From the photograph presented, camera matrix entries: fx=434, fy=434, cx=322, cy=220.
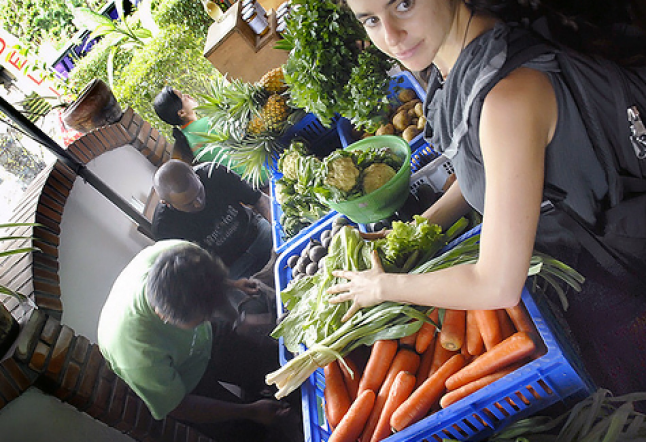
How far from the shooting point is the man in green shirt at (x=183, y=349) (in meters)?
2.18

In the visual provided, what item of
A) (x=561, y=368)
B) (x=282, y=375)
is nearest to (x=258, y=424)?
(x=282, y=375)

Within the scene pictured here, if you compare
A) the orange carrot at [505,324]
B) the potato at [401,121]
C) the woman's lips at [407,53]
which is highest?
the woman's lips at [407,53]

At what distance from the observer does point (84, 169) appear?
2.79m

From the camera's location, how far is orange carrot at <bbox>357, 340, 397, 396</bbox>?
150 cm

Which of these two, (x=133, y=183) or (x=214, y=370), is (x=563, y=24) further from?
(x=133, y=183)

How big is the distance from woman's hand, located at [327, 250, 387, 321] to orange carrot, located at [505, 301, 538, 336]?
0.38 metres

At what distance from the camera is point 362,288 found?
143 centimetres

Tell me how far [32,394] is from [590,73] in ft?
7.63

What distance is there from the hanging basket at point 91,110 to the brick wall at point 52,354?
36.3 inches

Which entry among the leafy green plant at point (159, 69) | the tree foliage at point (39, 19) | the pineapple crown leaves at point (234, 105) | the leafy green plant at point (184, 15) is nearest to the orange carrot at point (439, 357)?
the pineapple crown leaves at point (234, 105)

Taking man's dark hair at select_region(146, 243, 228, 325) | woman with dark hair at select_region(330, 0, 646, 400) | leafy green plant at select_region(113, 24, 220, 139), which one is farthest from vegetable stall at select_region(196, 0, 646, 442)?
leafy green plant at select_region(113, 24, 220, 139)

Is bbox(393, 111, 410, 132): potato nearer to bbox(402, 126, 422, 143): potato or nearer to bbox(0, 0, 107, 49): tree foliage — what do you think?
bbox(402, 126, 422, 143): potato

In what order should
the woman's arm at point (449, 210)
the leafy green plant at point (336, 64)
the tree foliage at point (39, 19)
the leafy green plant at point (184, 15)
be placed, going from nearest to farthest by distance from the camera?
the woman's arm at point (449, 210) < the leafy green plant at point (336, 64) < the leafy green plant at point (184, 15) < the tree foliage at point (39, 19)

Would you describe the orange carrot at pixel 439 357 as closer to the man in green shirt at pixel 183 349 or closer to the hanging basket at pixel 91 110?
the man in green shirt at pixel 183 349
